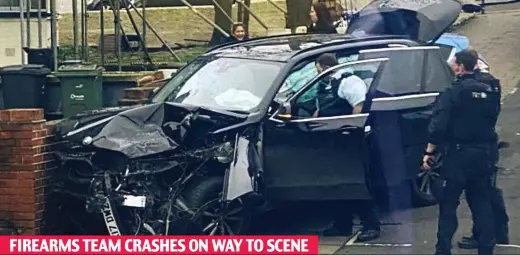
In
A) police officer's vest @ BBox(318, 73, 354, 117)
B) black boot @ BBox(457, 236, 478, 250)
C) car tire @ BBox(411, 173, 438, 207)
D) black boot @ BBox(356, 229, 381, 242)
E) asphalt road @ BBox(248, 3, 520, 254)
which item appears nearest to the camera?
black boot @ BBox(457, 236, 478, 250)

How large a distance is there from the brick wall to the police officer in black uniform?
2383 millimetres

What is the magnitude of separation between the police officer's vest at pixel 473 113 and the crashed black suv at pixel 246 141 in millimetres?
1255

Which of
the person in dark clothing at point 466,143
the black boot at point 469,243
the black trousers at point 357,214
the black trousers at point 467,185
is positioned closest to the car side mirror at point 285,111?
the black trousers at point 357,214

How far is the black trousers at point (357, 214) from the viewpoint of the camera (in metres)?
8.79

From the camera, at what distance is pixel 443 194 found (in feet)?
25.8

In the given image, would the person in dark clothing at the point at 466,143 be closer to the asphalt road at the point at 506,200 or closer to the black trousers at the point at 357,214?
the asphalt road at the point at 506,200

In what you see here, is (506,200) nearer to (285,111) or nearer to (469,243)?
(469,243)

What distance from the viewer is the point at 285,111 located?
862 centimetres

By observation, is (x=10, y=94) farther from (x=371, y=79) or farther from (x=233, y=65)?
(x=371, y=79)

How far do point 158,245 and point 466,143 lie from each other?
8.35ft

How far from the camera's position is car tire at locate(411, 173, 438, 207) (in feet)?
31.8

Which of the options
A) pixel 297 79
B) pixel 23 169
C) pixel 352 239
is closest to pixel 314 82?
pixel 297 79

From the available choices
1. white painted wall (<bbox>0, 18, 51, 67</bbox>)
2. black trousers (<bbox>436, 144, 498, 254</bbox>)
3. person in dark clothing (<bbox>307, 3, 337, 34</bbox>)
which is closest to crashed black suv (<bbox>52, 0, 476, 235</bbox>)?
black trousers (<bbox>436, 144, 498, 254</bbox>)

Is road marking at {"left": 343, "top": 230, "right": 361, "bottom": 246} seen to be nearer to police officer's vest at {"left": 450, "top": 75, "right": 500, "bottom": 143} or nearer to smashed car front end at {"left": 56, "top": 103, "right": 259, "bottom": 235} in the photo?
smashed car front end at {"left": 56, "top": 103, "right": 259, "bottom": 235}
